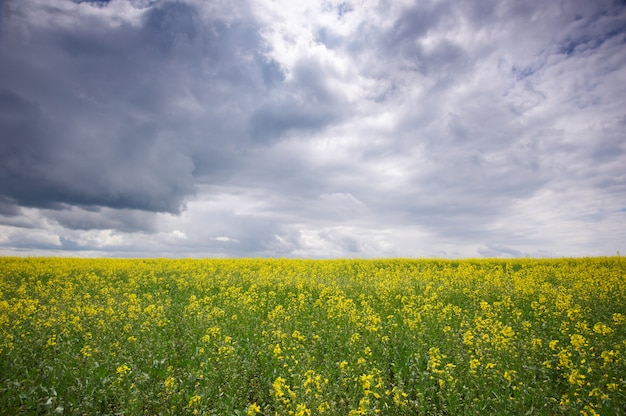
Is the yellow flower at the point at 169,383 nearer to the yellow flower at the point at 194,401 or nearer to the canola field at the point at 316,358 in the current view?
the canola field at the point at 316,358

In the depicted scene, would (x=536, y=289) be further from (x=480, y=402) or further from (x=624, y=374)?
(x=480, y=402)

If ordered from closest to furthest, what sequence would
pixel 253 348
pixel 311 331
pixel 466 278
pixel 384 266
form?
pixel 253 348
pixel 311 331
pixel 466 278
pixel 384 266

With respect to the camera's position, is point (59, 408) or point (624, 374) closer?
point (59, 408)

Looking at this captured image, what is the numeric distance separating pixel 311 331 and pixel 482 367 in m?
5.22

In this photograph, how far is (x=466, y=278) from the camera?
21.5 metres

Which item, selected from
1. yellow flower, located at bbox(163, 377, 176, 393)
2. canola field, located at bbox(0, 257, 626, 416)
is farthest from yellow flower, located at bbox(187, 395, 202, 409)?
yellow flower, located at bbox(163, 377, 176, 393)

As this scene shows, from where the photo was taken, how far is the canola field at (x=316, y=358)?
23.1ft

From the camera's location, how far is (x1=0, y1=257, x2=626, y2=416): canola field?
705 cm

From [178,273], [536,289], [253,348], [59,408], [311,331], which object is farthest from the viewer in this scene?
[178,273]

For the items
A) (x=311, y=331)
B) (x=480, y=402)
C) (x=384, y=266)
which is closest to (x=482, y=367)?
(x=480, y=402)

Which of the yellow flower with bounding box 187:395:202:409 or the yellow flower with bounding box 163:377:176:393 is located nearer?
the yellow flower with bounding box 187:395:202:409

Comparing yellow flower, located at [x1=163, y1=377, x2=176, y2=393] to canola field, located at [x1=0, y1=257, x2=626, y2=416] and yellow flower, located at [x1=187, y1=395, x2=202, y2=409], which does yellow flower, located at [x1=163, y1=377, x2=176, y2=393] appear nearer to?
canola field, located at [x1=0, y1=257, x2=626, y2=416]

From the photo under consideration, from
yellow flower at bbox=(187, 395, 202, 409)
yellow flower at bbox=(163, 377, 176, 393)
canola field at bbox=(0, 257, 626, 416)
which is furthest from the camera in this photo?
canola field at bbox=(0, 257, 626, 416)

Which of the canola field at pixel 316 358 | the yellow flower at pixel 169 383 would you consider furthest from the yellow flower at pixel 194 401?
the yellow flower at pixel 169 383
